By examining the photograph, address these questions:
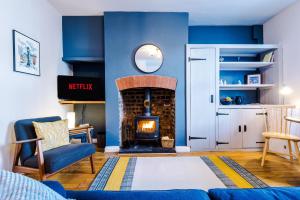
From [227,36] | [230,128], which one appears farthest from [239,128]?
[227,36]

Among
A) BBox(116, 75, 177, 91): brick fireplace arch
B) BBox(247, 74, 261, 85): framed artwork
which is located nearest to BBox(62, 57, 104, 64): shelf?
BBox(116, 75, 177, 91): brick fireplace arch

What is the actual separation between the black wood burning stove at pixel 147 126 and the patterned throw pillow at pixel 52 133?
A: 1501 millimetres

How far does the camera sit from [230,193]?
34.3 inches

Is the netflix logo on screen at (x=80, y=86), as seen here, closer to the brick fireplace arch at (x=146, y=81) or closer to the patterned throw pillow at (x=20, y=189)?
the brick fireplace arch at (x=146, y=81)

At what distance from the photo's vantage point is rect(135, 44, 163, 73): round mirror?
3.77 m

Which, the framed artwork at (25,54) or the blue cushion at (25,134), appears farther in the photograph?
the framed artwork at (25,54)

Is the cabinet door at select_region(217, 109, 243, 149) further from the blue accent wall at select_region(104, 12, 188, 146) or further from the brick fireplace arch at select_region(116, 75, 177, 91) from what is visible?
the brick fireplace arch at select_region(116, 75, 177, 91)

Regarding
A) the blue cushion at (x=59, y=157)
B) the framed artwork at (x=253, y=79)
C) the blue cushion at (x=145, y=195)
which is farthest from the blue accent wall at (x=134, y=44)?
the blue cushion at (x=145, y=195)

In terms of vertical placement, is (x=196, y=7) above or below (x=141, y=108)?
above

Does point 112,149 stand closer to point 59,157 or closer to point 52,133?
point 52,133

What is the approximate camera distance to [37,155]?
6.86ft

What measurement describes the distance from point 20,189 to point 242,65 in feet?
14.0

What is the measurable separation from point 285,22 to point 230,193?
388 cm

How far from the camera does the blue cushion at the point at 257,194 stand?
33.0 inches
